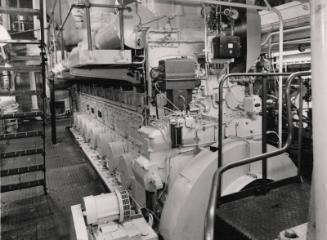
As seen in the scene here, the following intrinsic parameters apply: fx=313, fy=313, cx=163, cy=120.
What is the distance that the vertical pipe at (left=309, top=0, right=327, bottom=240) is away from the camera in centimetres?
85

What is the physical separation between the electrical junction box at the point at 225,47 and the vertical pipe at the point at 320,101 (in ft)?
8.13

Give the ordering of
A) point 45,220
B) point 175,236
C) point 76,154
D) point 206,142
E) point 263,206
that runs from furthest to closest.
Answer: point 76,154
point 45,220
point 206,142
point 175,236
point 263,206

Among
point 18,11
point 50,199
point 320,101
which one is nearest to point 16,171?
point 50,199

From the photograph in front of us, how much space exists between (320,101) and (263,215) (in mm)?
Result: 1560

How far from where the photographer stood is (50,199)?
452 centimetres

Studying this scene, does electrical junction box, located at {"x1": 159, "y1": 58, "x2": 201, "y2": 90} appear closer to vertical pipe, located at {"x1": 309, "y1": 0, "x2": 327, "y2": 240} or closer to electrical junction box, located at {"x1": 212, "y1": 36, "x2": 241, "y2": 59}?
electrical junction box, located at {"x1": 212, "y1": 36, "x2": 241, "y2": 59}

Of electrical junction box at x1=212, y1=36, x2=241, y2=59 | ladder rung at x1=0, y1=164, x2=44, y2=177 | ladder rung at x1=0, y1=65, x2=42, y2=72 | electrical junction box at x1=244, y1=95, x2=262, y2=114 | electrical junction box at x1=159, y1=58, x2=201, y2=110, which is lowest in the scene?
ladder rung at x1=0, y1=164, x2=44, y2=177

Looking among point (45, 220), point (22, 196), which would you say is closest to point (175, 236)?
point (45, 220)

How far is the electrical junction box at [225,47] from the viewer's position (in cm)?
333

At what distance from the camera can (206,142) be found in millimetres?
3453

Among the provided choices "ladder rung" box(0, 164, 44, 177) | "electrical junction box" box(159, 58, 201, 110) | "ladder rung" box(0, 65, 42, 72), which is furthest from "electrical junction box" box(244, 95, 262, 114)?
"ladder rung" box(0, 164, 44, 177)

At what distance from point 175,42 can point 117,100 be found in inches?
82.2

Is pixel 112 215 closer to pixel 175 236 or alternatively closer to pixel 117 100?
pixel 175 236

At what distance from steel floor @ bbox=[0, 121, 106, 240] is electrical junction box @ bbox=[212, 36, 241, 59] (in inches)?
104
